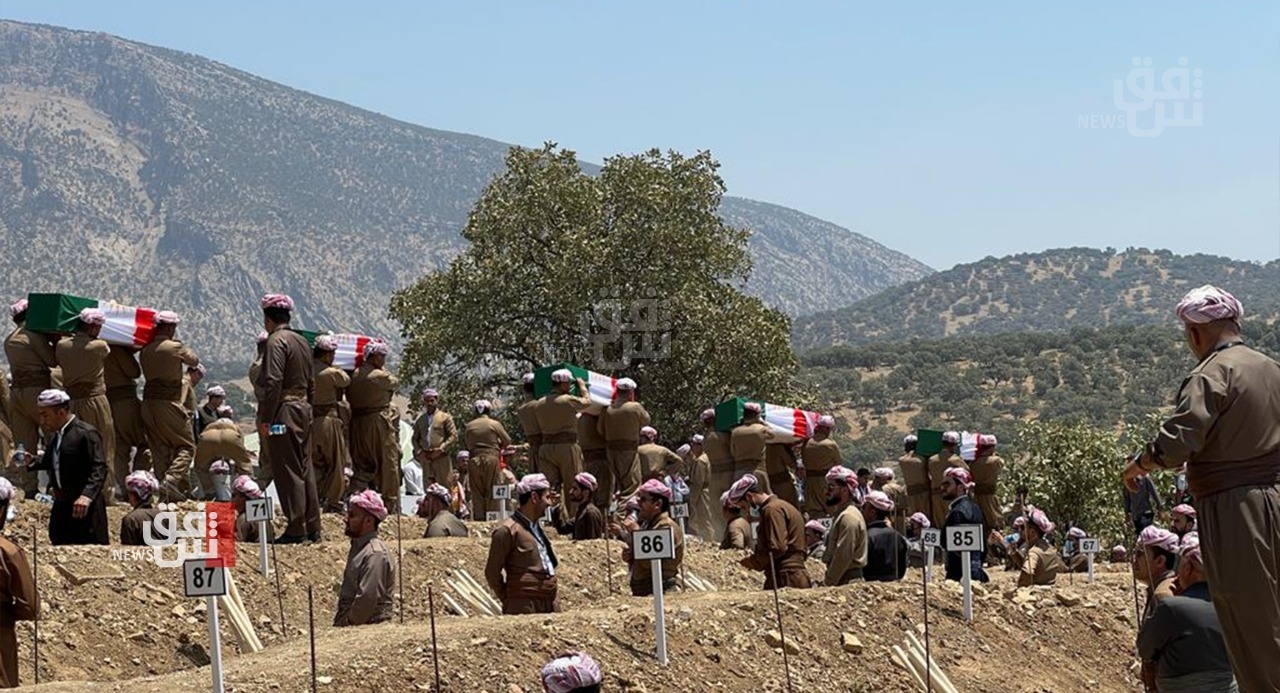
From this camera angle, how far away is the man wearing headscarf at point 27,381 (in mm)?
20547

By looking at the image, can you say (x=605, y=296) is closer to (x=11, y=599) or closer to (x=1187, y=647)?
(x=11, y=599)

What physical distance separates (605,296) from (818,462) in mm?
16398

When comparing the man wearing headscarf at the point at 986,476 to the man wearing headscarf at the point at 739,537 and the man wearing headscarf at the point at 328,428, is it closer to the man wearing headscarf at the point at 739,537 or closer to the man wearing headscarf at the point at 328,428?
the man wearing headscarf at the point at 739,537

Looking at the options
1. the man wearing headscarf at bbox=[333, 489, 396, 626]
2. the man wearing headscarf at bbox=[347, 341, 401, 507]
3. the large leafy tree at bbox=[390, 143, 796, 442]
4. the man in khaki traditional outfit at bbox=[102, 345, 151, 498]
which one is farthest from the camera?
the large leafy tree at bbox=[390, 143, 796, 442]

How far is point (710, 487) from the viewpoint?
26.2 m

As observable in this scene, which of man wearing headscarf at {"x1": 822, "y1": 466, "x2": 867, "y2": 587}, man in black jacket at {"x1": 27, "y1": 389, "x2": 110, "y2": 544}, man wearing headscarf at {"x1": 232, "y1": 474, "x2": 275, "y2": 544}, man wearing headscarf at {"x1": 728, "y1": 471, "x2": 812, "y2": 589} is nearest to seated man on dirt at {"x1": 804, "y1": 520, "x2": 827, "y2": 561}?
man wearing headscarf at {"x1": 822, "y1": 466, "x2": 867, "y2": 587}


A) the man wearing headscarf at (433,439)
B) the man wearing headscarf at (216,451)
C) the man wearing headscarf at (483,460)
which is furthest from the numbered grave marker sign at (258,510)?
the man wearing headscarf at (433,439)

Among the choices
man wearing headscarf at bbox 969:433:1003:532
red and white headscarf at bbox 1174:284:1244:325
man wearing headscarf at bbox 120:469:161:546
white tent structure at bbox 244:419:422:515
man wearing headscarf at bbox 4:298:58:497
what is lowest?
white tent structure at bbox 244:419:422:515

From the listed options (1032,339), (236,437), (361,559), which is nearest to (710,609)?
(361,559)

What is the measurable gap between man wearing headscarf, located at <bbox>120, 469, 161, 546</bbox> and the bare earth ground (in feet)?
2.24

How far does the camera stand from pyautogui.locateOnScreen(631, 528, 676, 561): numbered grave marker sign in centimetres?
1313

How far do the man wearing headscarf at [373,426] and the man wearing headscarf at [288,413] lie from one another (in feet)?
12.1

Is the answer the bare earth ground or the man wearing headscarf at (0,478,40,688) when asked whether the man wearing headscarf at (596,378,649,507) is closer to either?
the bare earth ground

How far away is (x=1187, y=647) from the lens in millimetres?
10641
